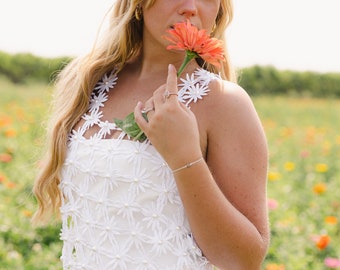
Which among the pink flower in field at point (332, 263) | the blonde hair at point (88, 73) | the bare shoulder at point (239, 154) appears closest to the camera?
the bare shoulder at point (239, 154)

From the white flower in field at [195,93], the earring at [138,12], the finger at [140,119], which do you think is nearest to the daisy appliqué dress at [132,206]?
the white flower in field at [195,93]

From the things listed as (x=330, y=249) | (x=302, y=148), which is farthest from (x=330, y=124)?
(x=330, y=249)

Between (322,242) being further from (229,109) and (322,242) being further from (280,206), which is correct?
(229,109)

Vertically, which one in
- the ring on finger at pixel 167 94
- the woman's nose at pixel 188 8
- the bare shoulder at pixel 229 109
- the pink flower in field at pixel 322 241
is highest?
the woman's nose at pixel 188 8

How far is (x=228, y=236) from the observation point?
1.57 meters

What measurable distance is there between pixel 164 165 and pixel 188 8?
373 millimetres

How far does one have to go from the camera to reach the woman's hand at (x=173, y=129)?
151 centimetres

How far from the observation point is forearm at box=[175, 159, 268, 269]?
153 centimetres

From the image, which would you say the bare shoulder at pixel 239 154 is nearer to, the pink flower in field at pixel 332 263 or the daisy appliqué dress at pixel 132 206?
the daisy appliqué dress at pixel 132 206

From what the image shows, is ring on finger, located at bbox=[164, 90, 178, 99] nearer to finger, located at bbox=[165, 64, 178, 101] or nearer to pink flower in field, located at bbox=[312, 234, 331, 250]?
finger, located at bbox=[165, 64, 178, 101]

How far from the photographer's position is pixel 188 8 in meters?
1.67

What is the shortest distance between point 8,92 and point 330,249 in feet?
22.9

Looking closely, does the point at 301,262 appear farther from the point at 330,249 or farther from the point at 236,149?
the point at 236,149

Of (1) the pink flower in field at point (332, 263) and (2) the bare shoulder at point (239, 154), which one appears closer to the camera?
(2) the bare shoulder at point (239, 154)
